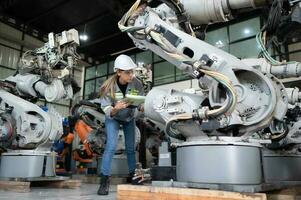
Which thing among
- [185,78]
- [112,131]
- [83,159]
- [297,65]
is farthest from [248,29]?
[112,131]

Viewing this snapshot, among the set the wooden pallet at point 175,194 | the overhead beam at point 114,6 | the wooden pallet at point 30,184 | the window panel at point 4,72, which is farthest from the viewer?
the window panel at point 4,72

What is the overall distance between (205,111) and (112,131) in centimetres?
121

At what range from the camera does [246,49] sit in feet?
31.7

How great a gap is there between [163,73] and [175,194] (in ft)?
32.8

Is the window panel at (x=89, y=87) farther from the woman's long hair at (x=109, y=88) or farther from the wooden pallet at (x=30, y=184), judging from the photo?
the woman's long hair at (x=109, y=88)

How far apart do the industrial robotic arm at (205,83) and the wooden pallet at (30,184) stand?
1641 mm

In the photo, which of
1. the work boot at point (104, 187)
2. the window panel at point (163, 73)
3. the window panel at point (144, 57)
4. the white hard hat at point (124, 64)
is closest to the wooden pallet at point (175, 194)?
the work boot at point (104, 187)

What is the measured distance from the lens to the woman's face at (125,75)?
2.89 meters

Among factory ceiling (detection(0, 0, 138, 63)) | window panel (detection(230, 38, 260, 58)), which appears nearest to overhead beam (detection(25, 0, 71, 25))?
factory ceiling (detection(0, 0, 138, 63))

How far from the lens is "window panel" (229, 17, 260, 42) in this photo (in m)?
9.79

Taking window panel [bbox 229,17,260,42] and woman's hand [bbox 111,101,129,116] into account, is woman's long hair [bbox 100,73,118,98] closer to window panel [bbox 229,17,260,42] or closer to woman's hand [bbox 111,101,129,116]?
woman's hand [bbox 111,101,129,116]

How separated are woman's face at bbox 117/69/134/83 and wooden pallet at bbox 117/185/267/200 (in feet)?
3.78

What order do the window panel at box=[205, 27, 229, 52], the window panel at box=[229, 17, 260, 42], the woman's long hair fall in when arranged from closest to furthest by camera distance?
1. the woman's long hair
2. the window panel at box=[229, 17, 260, 42]
3. the window panel at box=[205, 27, 229, 52]

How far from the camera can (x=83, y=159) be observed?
22.1 feet
